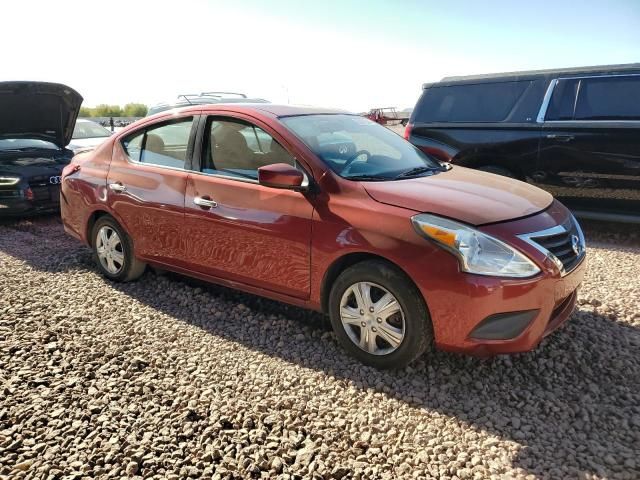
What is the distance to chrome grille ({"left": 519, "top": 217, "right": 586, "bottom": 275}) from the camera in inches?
113

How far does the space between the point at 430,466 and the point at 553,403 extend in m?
0.91

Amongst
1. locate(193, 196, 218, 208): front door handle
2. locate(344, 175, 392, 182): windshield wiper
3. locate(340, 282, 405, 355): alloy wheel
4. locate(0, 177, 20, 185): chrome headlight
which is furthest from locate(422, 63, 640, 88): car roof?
locate(0, 177, 20, 185): chrome headlight

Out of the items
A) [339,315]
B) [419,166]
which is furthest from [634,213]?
[339,315]

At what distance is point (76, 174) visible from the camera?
490 cm

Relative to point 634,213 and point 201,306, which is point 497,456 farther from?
point 634,213

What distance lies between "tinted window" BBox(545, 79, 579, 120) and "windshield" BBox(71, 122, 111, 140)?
30.0 feet

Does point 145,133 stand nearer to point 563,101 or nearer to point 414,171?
point 414,171

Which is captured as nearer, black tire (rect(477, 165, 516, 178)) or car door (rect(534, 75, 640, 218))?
car door (rect(534, 75, 640, 218))

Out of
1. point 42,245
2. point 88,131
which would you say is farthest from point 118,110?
point 42,245

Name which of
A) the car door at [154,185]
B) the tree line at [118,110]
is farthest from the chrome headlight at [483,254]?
the tree line at [118,110]

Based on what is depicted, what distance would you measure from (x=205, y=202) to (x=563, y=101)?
176 inches

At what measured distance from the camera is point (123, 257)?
15.0 ft

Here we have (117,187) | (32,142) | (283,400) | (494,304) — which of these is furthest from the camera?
(32,142)

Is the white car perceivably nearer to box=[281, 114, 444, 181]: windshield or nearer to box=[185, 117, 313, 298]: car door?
box=[185, 117, 313, 298]: car door
